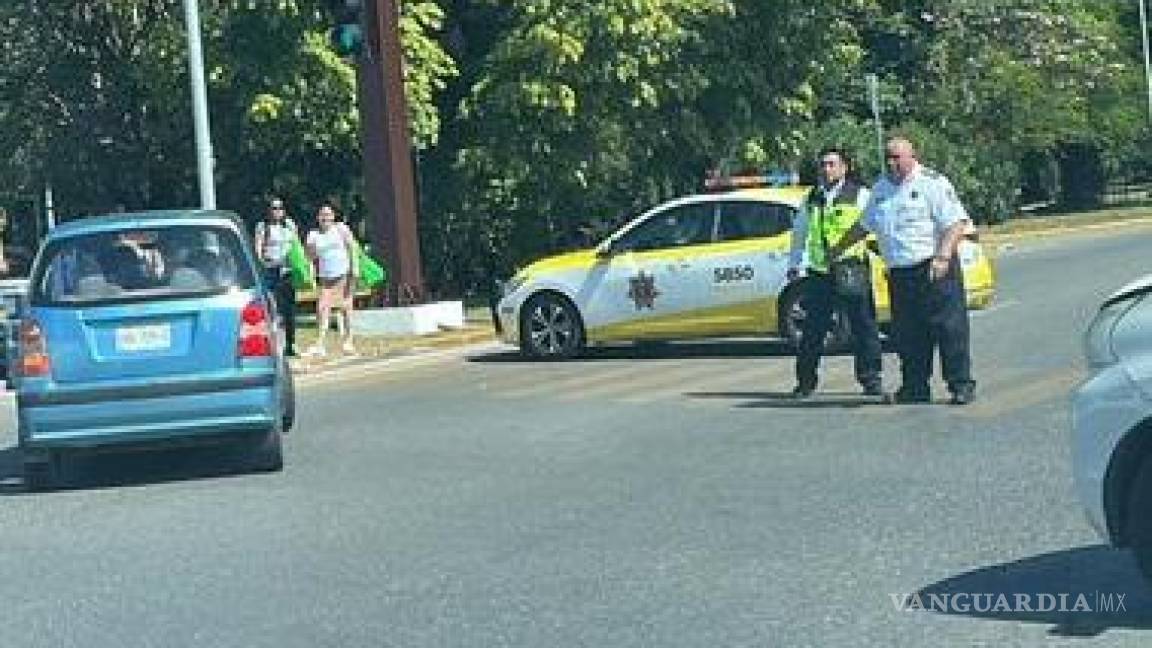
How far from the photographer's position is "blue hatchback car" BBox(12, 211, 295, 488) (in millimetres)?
11227

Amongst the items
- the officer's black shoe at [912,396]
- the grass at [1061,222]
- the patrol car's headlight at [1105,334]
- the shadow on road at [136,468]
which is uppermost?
the grass at [1061,222]

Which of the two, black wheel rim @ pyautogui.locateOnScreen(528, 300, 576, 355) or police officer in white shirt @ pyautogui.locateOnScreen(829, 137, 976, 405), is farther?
black wheel rim @ pyautogui.locateOnScreen(528, 300, 576, 355)

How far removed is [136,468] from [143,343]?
1491 mm

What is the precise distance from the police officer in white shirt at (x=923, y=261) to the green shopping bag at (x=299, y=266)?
32.3 ft

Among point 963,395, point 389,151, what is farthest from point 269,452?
point 389,151

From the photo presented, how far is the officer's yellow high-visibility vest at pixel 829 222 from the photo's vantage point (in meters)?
13.4

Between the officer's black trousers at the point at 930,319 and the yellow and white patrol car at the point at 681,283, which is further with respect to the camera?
the yellow and white patrol car at the point at 681,283

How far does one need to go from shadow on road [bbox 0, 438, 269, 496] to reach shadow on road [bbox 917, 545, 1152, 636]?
18.9 ft

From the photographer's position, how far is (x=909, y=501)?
924 centimetres

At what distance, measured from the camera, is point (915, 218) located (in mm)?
12500

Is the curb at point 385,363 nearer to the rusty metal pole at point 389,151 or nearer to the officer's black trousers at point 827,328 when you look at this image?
the rusty metal pole at point 389,151

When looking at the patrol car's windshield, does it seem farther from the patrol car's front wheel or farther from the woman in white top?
the woman in white top

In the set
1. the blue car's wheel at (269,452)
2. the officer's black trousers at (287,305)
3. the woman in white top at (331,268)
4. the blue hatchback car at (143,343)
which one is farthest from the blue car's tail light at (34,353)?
the woman in white top at (331,268)
